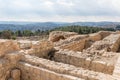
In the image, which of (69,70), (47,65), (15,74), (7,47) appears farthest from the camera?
(7,47)

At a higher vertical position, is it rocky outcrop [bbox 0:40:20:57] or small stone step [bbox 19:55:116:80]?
rocky outcrop [bbox 0:40:20:57]

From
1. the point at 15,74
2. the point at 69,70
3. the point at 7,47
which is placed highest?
the point at 7,47

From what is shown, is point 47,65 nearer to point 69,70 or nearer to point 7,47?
point 69,70

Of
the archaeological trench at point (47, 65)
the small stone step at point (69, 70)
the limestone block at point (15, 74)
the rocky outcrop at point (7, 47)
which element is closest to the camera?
the small stone step at point (69, 70)

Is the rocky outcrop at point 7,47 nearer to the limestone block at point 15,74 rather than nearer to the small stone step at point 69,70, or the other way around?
the small stone step at point 69,70

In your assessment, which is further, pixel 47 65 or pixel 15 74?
pixel 15 74

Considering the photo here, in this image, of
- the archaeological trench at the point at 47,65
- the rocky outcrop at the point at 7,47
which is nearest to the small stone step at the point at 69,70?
the archaeological trench at the point at 47,65

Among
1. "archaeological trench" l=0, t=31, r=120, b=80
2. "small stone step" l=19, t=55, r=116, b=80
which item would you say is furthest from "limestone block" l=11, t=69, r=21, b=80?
"small stone step" l=19, t=55, r=116, b=80

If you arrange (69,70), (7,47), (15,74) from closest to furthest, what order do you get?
(69,70), (15,74), (7,47)

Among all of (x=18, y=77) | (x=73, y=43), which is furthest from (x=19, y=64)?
(x=73, y=43)

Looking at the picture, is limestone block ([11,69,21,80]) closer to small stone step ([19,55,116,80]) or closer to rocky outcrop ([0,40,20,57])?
small stone step ([19,55,116,80])

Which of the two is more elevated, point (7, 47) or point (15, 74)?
point (7, 47)

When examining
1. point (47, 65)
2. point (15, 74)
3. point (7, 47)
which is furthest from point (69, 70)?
point (7, 47)

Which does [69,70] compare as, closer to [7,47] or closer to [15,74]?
[15,74]
